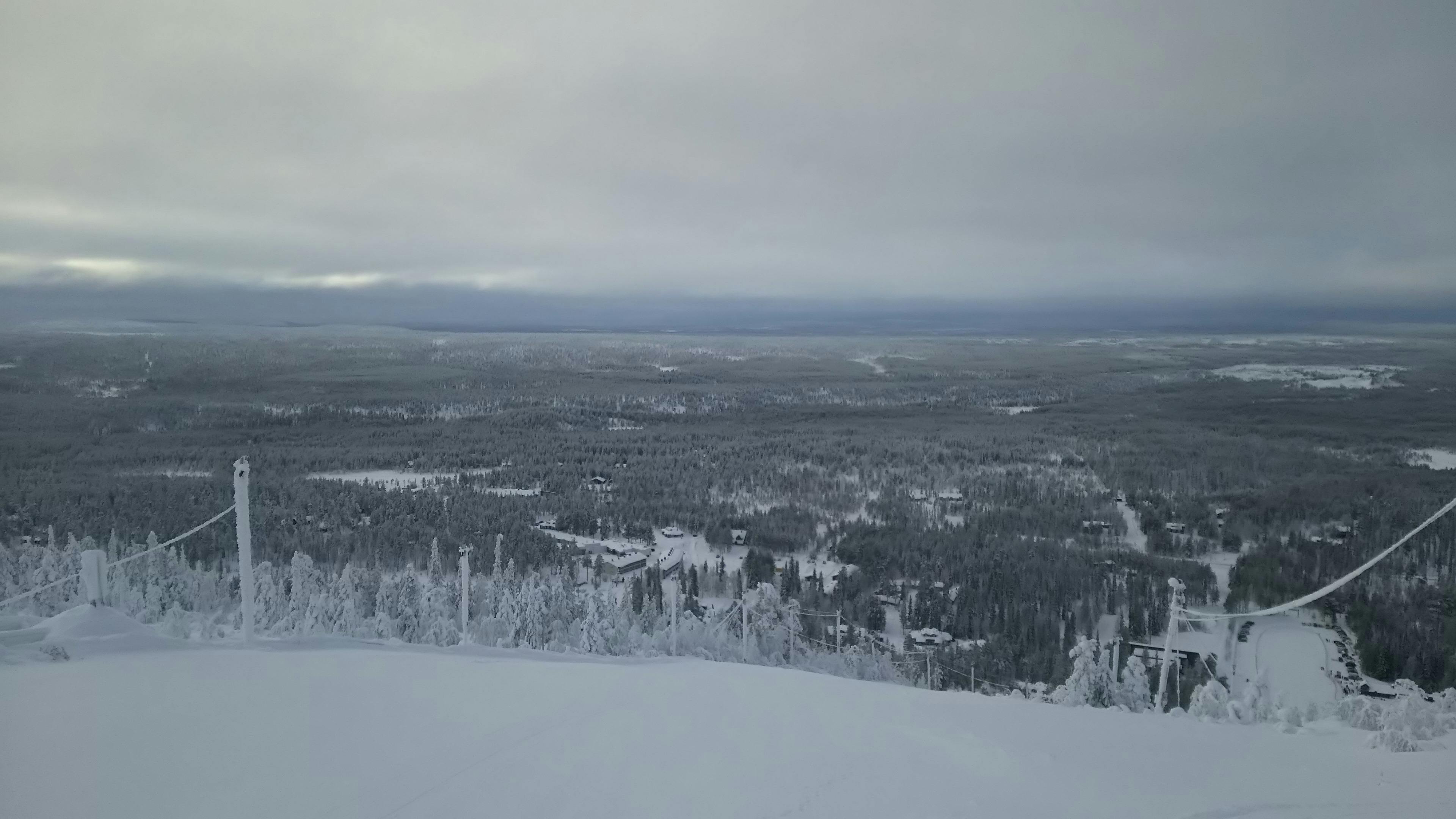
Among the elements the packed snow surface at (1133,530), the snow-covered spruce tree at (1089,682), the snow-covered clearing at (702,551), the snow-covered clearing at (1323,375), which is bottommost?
the snow-covered clearing at (702,551)

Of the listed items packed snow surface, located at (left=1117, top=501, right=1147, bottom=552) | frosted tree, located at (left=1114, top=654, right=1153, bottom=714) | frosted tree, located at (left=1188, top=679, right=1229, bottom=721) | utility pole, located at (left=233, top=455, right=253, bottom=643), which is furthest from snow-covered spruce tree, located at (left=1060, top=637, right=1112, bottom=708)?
packed snow surface, located at (left=1117, top=501, right=1147, bottom=552)

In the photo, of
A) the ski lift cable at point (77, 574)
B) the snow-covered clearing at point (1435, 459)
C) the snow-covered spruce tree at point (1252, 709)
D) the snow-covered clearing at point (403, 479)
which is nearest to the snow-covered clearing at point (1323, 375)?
the snow-covered clearing at point (1435, 459)

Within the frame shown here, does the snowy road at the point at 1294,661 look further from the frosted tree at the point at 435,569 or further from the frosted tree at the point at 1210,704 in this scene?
the frosted tree at the point at 435,569

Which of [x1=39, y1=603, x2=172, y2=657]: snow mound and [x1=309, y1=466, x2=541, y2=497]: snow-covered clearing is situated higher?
[x1=39, y1=603, x2=172, y2=657]: snow mound

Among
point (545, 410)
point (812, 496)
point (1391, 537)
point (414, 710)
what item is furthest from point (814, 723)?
point (545, 410)

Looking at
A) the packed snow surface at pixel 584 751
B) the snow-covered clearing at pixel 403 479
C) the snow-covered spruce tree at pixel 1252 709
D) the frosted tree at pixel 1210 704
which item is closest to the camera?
the packed snow surface at pixel 584 751

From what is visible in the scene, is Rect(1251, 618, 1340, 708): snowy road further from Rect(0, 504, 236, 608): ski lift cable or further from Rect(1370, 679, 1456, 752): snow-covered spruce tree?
Rect(0, 504, 236, 608): ski lift cable

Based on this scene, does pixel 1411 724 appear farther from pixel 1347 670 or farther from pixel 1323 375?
pixel 1323 375
